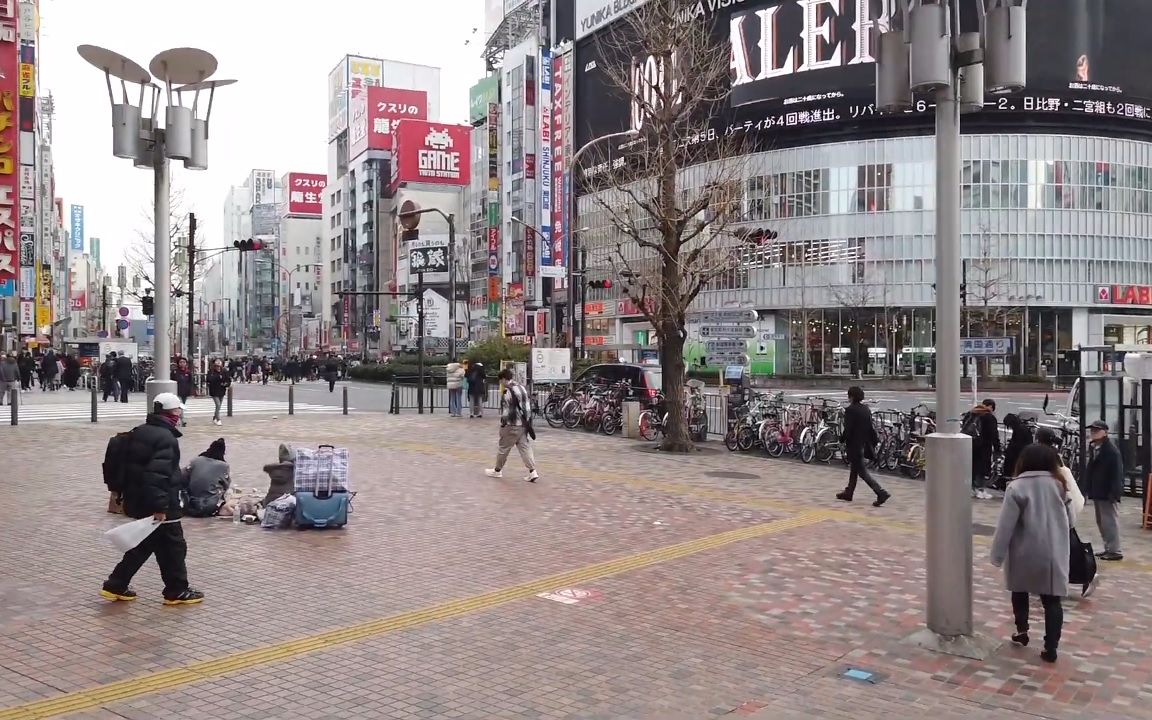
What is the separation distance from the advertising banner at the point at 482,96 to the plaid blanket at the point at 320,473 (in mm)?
82902

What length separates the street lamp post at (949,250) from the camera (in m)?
6.11

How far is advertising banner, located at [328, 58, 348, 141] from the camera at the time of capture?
402 feet

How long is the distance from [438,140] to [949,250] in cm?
10004

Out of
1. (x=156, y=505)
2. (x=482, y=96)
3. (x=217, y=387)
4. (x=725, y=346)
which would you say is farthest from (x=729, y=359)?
(x=482, y=96)

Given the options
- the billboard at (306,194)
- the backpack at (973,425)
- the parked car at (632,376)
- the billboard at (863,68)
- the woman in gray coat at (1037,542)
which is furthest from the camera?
the billboard at (306,194)

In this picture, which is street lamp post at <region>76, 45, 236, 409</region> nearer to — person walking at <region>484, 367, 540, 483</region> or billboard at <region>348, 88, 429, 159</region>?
person walking at <region>484, 367, 540, 483</region>

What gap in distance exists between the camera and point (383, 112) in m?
108

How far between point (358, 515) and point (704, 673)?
612cm

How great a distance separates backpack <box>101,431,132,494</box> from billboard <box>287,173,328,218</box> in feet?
444

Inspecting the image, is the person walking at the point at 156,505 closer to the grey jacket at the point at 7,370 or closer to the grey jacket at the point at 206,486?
the grey jacket at the point at 206,486

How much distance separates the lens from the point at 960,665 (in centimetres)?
589

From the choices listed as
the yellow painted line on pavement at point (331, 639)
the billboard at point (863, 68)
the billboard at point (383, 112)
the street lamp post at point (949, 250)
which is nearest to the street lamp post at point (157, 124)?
the yellow painted line on pavement at point (331, 639)

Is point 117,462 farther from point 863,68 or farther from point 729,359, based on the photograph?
point 863,68

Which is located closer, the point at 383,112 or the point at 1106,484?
the point at 1106,484
